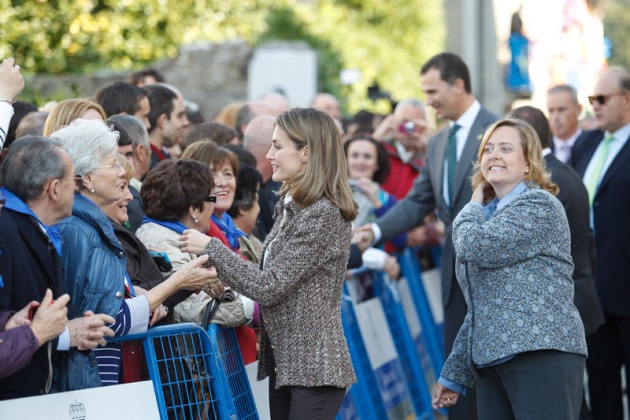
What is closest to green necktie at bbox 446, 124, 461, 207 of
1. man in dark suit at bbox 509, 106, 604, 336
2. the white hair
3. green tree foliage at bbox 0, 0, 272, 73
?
man in dark suit at bbox 509, 106, 604, 336

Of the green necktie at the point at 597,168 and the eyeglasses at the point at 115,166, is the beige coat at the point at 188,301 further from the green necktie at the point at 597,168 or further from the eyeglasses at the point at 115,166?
the green necktie at the point at 597,168

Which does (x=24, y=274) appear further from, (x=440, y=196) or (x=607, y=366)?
(x=607, y=366)

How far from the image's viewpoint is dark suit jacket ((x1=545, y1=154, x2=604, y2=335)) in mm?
6625

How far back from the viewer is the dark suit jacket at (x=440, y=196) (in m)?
7.27

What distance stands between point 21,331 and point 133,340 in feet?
2.89

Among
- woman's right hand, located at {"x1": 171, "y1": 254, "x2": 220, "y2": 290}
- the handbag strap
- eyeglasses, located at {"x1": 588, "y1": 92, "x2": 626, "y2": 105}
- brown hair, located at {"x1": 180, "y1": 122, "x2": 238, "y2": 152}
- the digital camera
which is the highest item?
brown hair, located at {"x1": 180, "y1": 122, "x2": 238, "y2": 152}

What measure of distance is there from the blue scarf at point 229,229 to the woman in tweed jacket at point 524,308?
51.1 inches

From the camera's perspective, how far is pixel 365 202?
28.7 feet

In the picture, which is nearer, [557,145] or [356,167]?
[356,167]

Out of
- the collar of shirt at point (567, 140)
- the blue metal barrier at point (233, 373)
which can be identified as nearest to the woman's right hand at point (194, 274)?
the blue metal barrier at point (233, 373)

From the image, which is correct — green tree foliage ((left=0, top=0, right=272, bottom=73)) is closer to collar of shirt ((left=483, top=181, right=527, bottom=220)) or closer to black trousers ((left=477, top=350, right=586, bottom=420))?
collar of shirt ((left=483, top=181, right=527, bottom=220))

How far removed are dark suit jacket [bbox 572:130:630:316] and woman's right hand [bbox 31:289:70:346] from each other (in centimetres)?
467

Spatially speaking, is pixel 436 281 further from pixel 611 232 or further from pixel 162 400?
pixel 162 400

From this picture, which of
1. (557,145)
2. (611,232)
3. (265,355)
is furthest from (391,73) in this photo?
(265,355)
